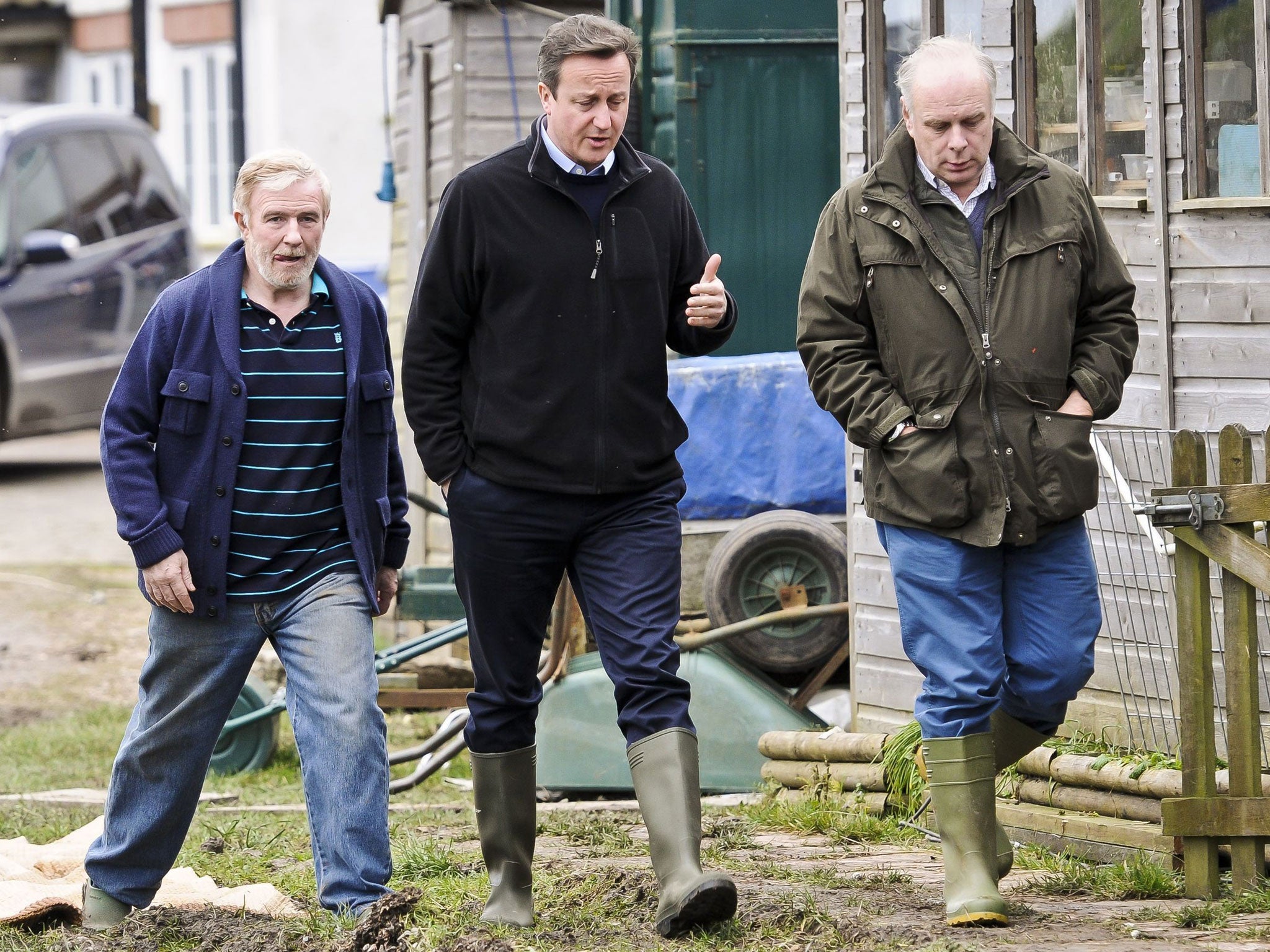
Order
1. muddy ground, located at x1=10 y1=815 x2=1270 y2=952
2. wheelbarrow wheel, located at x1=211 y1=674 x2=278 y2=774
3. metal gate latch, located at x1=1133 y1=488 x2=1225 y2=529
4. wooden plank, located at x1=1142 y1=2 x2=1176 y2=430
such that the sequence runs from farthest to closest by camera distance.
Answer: wheelbarrow wheel, located at x1=211 y1=674 x2=278 y2=774
wooden plank, located at x1=1142 y1=2 x2=1176 y2=430
metal gate latch, located at x1=1133 y1=488 x2=1225 y2=529
muddy ground, located at x1=10 y1=815 x2=1270 y2=952

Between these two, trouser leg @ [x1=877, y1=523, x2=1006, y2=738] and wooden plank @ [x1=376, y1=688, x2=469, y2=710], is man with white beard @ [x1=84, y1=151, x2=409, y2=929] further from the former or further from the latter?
wooden plank @ [x1=376, y1=688, x2=469, y2=710]

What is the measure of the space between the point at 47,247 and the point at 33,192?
94cm

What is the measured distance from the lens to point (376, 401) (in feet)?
15.4

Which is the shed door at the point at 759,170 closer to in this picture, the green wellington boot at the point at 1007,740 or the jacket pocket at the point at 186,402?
the green wellington boot at the point at 1007,740

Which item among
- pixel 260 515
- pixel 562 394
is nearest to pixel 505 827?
pixel 260 515

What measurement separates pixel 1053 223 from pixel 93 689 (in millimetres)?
7599

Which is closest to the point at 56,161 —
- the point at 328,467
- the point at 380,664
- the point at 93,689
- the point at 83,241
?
the point at 83,241

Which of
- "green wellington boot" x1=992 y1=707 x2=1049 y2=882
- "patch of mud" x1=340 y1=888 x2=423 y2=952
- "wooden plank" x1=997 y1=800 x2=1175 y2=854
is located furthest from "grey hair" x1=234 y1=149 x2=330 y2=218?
"wooden plank" x1=997 y1=800 x2=1175 y2=854

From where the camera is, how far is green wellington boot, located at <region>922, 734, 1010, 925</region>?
4434 millimetres

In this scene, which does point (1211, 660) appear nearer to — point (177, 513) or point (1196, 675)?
point (1196, 675)

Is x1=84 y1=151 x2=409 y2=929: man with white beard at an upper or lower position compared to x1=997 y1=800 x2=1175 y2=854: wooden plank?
upper

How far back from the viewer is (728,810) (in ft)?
21.5

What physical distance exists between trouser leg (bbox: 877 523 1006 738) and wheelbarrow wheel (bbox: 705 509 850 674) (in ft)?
10.3

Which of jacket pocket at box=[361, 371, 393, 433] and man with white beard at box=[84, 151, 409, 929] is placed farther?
jacket pocket at box=[361, 371, 393, 433]
